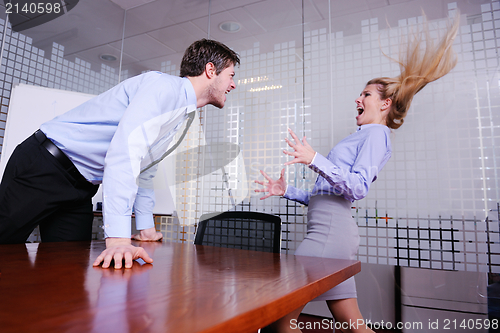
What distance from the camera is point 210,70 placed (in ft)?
5.75

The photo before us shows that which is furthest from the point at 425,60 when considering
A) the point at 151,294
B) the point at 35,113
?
the point at 35,113

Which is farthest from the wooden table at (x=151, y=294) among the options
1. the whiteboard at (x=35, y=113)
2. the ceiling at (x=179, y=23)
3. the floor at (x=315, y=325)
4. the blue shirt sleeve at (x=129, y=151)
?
the ceiling at (x=179, y=23)

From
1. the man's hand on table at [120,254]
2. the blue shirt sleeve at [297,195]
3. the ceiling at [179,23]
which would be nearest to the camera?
the man's hand on table at [120,254]

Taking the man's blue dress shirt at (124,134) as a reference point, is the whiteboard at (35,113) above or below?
above

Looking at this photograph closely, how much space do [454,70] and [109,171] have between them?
2.85 m

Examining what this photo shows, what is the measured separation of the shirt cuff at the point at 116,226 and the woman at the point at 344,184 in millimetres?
735

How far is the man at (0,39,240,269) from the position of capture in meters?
1.08

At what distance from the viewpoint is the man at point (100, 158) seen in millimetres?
1076

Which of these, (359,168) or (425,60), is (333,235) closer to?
(359,168)

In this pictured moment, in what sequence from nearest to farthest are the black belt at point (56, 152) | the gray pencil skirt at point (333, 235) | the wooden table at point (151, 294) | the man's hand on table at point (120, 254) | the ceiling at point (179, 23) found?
the wooden table at point (151, 294), the man's hand on table at point (120, 254), the black belt at point (56, 152), the gray pencil skirt at point (333, 235), the ceiling at point (179, 23)

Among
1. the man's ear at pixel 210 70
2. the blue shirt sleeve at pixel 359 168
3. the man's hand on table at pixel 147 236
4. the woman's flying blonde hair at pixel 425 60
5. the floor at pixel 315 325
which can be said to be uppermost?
the woman's flying blonde hair at pixel 425 60

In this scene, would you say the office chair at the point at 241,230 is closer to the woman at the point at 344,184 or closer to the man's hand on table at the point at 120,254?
the woman at the point at 344,184

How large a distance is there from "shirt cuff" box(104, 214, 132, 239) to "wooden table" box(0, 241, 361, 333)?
116 mm

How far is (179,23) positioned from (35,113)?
2019 millimetres
